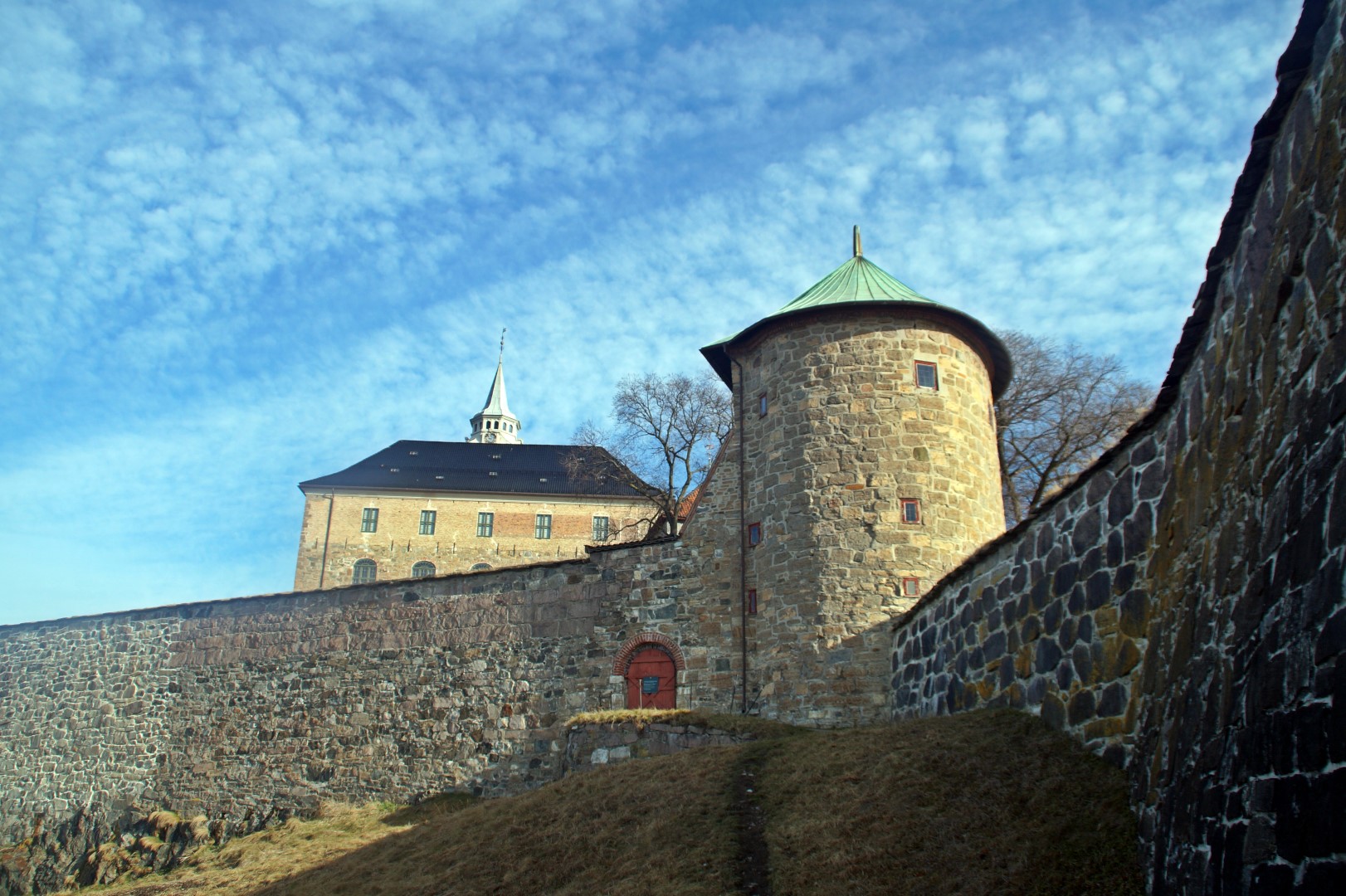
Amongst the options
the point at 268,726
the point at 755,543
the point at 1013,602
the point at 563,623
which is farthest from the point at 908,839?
the point at 268,726

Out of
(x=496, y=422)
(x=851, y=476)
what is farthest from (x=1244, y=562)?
(x=496, y=422)

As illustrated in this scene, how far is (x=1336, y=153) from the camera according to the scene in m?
6.07

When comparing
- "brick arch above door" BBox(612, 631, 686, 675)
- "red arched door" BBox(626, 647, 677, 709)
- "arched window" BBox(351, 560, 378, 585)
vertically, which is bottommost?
"red arched door" BBox(626, 647, 677, 709)

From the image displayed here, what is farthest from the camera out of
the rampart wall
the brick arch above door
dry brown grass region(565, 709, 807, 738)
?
the rampart wall

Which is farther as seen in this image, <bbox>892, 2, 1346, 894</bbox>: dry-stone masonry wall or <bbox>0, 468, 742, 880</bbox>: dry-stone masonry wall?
<bbox>0, 468, 742, 880</bbox>: dry-stone masonry wall

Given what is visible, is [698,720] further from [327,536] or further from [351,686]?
[327,536]

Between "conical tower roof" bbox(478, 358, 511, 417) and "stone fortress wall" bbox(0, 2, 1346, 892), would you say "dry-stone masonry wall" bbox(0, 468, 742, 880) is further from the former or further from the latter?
"conical tower roof" bbox(478, 358, 511, 417)

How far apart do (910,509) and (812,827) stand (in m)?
8.87

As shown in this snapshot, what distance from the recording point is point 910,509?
17719mm

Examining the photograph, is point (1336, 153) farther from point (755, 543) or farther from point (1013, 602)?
point (755, 543)

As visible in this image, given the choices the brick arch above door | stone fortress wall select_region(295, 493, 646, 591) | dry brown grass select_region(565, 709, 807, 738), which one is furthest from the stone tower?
stone fortress wall select_region(295, 493, 646, 591)

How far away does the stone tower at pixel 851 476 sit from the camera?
56.1ft

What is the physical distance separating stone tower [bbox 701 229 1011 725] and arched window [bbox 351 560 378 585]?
3047cm

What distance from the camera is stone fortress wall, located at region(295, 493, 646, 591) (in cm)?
4612
